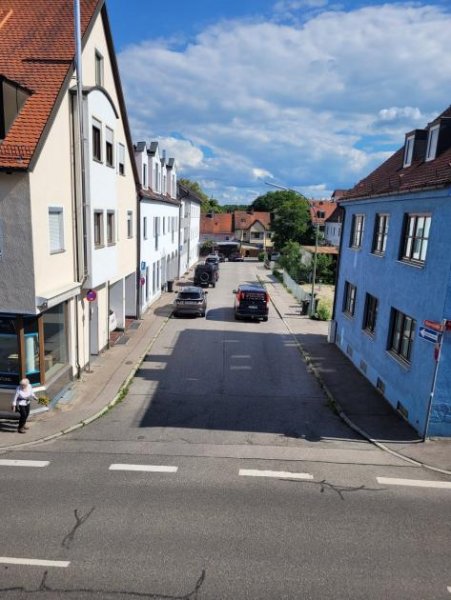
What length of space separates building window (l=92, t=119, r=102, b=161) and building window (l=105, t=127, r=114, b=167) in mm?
741

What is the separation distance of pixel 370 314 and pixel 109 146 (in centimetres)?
1126

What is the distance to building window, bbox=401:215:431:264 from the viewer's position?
1094 centimetres

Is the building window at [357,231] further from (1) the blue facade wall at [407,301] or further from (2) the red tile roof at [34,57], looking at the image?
(2) the red tile roof at [34,57]

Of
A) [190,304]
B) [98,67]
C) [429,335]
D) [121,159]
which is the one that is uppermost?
[98,67]

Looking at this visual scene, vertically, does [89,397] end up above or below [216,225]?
below

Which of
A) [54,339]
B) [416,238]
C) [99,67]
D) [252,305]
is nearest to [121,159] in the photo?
[99,67]

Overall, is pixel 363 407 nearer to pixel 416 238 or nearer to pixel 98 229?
pixel 416 238

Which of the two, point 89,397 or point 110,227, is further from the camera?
point 110,227

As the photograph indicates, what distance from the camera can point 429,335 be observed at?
964 cm

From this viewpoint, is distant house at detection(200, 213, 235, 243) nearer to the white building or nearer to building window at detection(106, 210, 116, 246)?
the white building

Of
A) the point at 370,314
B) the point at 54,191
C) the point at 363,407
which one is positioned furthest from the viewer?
the point at 370,314

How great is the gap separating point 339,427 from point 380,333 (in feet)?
12.4

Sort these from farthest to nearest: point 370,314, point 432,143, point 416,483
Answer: point 370,314, point 432,143, point 416,483

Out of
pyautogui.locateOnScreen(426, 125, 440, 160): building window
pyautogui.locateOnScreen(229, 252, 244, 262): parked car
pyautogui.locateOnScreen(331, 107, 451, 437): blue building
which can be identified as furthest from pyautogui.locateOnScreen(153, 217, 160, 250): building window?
pyautogui.locateOnScreen(229, 252, 244, 262): parked car
